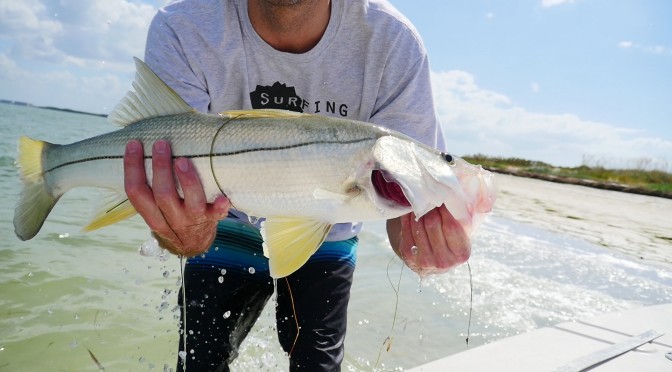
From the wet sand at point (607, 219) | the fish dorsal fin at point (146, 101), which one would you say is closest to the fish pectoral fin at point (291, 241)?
the fish dorsal fin at point (146, 101)

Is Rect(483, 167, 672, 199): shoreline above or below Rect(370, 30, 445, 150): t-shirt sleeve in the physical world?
below

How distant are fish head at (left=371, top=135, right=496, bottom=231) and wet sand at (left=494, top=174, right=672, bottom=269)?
8137 mm

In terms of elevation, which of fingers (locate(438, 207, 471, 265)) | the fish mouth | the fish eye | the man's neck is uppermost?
the man's neck

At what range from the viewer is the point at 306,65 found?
2.47m

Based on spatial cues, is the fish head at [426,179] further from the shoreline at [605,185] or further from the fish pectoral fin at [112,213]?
the shoreline at [605,185]

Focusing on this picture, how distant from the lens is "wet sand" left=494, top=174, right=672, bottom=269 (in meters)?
9.67

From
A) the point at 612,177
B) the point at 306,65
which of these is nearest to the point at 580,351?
the point at 306,65

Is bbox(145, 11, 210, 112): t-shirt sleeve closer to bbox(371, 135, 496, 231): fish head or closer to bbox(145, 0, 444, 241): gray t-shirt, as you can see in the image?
bbox(145, 0, 444, 241): gray t-shirt

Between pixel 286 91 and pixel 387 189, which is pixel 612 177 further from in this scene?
pixel 387 189

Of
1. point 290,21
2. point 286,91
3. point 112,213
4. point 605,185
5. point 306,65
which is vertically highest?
point 290,21

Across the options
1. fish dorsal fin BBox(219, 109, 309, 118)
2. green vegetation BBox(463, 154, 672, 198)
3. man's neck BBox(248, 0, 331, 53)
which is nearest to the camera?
fish dorsal fin BBox(219, 109, 309, 118)

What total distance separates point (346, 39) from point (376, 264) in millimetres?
4762

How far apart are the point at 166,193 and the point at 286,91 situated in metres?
0.89

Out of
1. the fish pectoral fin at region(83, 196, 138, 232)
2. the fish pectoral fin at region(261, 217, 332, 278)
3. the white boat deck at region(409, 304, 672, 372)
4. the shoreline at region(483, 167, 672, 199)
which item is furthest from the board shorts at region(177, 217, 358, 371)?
the shoreline at region(483, 167, 672, 199)
